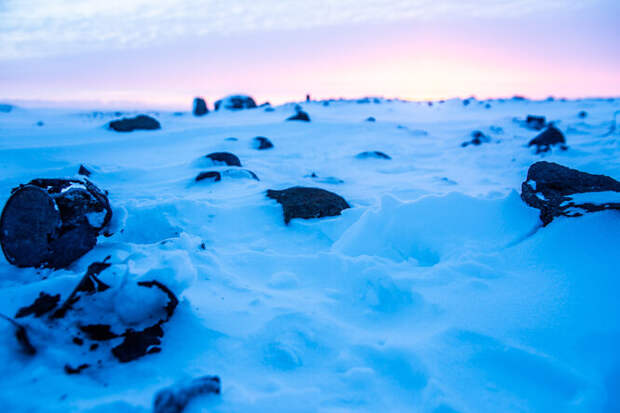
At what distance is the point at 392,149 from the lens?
26.3ft

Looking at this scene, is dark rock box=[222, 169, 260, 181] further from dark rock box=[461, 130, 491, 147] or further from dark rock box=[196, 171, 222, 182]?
dark rock box=[461, 130, 491, 147]

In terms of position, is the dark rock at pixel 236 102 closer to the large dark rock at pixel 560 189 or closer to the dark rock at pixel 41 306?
the large dark rock at pixel 560 189

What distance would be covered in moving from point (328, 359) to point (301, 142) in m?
7.30

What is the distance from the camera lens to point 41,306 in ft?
5.53

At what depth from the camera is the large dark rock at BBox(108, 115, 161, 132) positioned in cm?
906

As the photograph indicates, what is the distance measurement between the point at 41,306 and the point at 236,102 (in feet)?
53.0

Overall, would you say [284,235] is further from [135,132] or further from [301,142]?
[135,132]

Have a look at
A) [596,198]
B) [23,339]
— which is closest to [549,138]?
[596,198]

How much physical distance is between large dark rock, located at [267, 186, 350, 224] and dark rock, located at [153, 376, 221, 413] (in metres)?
2.07

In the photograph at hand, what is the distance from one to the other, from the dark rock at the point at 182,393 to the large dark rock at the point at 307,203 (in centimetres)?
207

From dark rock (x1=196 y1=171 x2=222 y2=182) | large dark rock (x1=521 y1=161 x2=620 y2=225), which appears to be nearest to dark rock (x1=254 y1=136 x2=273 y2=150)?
dark rock (x1=196 y1=171 x2=222 y2=182)

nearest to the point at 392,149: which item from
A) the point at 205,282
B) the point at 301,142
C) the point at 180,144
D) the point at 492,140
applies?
the point at 301,142

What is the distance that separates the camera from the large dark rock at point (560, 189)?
2.40m

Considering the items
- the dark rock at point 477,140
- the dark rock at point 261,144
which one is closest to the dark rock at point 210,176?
the dark rock at point 261,144
